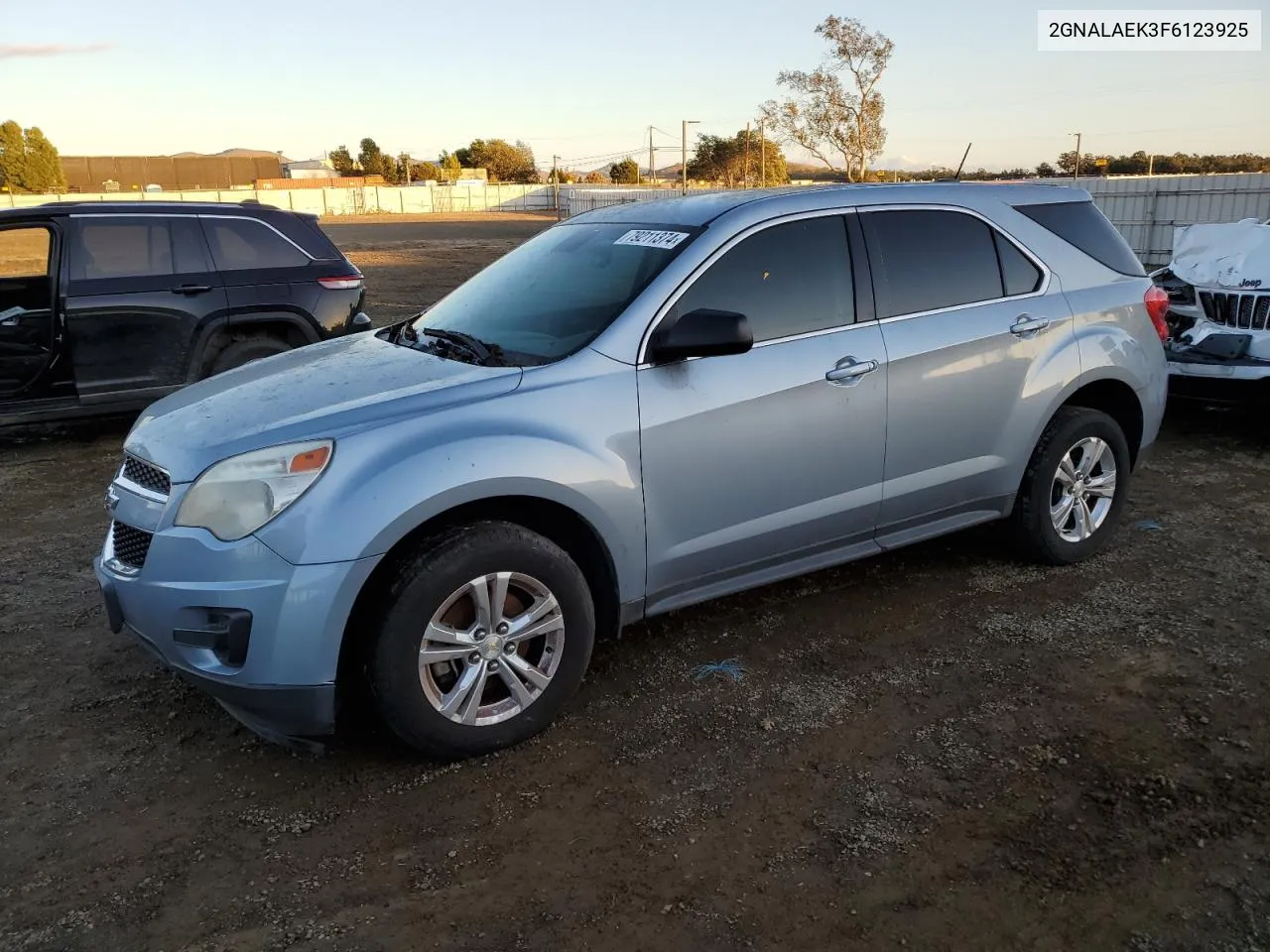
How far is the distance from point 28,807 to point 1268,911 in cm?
362

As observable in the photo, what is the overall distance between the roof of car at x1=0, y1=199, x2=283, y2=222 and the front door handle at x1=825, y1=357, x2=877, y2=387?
5.68 metres

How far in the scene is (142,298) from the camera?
700 centimetres

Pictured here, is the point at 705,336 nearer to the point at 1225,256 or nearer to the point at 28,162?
the point at 1225,256

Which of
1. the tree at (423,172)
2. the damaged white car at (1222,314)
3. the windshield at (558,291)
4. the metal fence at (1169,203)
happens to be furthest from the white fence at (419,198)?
the windshield at (558,291)

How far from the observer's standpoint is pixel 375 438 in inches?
119

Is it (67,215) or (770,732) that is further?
(67,215)

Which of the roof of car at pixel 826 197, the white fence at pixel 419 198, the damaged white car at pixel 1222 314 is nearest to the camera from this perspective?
the roof of car at pixel 826 197

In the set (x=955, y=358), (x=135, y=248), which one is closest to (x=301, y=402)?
(x=955, y=358)

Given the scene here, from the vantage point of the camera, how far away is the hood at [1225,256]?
6871 mm

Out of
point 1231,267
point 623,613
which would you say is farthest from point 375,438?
point 1231,267

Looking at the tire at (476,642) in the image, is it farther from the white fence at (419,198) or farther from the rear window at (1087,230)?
the white fence at (419,198)

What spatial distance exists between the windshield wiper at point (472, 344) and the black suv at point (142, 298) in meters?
3.88

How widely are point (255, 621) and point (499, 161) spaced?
4191 inches

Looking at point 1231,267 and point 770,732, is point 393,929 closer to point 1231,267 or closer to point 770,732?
point 770,732
